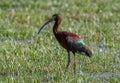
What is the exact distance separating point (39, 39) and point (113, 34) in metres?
1.90

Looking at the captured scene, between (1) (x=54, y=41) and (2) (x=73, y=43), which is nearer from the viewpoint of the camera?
(2) (x=73, y=43)

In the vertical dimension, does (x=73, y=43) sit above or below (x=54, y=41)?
above

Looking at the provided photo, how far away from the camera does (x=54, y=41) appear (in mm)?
14273

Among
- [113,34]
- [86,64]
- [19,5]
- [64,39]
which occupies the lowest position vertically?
[19,5]

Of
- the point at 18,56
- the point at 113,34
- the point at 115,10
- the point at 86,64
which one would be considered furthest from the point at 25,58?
the point at 115,10

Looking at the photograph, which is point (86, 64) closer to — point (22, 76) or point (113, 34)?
point (22, 76)

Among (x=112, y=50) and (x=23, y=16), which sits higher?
(x=112, y=50)

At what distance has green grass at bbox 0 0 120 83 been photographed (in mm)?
11039

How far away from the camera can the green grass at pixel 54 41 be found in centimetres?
1104

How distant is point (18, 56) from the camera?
1238 cm

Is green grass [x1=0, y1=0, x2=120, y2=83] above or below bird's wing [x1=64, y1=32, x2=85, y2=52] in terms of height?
below

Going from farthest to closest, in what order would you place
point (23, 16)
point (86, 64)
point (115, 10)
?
point (115, 10) < point (23, 16) < point (86, 64)

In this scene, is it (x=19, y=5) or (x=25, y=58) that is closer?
(x=25, y=58)

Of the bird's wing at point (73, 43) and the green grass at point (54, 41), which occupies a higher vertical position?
the bird's wing at point (73, 43)
